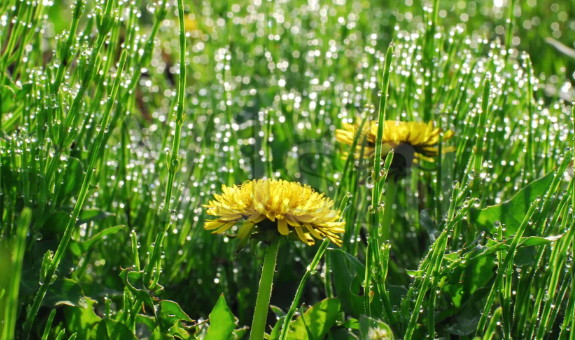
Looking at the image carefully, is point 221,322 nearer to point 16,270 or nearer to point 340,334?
point 340,334

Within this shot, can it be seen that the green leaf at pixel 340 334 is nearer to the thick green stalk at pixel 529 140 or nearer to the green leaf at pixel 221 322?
the green leaf at pixel 221 322

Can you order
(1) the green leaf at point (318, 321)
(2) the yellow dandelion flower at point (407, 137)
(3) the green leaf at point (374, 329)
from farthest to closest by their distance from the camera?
(2) the yellow dandelion flower at point (407, 137) < (1) the green leaf at point (318, 321) < (3) the green leaf at point (374, 329)

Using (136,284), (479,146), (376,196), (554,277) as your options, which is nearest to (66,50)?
(136,284)

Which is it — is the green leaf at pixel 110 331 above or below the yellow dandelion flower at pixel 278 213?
below

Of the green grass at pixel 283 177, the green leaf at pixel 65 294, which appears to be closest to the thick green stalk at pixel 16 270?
the green grass at pixel 283 177

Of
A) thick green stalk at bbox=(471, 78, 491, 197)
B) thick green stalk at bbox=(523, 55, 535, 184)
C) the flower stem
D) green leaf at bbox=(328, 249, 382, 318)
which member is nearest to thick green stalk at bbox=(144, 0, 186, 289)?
the flower stem
